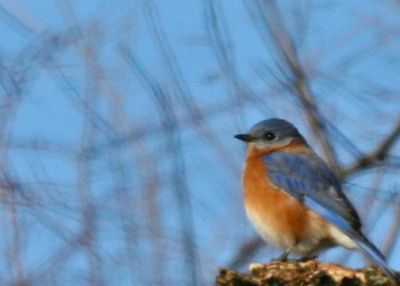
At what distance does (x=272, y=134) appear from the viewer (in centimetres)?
630

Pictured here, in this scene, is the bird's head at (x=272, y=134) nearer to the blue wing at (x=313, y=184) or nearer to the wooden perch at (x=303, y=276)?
the blue wing at (x=313, y=184)

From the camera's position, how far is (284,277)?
137 inches

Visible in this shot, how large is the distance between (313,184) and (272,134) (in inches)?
25.7

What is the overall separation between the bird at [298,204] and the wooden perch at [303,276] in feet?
5.37

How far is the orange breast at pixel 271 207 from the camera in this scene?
Answer: 557 cm

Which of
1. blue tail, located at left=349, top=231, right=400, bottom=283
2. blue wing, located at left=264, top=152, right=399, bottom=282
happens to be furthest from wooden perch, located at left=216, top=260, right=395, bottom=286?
blue wing, located at left=264, top=152, right=399, bottom=282

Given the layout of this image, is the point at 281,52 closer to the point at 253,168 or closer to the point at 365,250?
the point at 253,168

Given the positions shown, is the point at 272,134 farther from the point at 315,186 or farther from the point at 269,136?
the point at 315,186

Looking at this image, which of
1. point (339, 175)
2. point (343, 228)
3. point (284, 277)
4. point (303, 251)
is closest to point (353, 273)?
point (284, 277)

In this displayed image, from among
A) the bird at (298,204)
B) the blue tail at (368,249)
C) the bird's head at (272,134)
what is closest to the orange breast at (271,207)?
the bird at (298,204)

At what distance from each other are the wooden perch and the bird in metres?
1.64

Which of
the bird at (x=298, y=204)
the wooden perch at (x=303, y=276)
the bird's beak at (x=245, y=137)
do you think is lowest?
the wooden perch at (x=303, y=276)

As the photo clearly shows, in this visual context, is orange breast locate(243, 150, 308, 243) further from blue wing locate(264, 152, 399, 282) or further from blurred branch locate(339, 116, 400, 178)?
blurred branch locate(339, 116, 400, 178)

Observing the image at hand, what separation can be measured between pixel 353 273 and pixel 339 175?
8.48 feet
